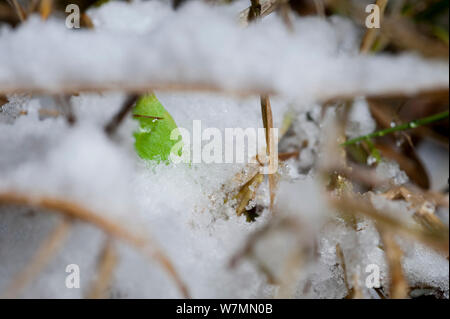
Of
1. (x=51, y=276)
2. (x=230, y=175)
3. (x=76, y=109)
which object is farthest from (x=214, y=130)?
(x=51, y=276)

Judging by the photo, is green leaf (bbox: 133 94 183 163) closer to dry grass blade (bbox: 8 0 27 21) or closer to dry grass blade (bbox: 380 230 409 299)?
dry grass blade (bbox: 8 0 27 21)

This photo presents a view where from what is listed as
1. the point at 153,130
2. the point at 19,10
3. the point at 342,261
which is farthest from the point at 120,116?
the point at 342,261

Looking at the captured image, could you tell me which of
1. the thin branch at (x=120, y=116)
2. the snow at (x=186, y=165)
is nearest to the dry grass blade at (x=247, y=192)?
the snow at (x=186, y=165)

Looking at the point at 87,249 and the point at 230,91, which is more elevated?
the point at 230,91

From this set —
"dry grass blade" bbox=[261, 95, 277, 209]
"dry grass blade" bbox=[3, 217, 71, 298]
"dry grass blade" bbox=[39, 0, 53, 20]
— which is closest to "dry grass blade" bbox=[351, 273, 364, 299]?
"dry grass blade" bbox=[261, 95, 277, 209]

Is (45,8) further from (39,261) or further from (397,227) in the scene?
(397,227)

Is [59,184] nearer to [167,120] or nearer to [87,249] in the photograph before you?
[87,249]

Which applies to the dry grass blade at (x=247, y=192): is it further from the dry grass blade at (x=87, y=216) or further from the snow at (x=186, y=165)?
the dry grass blade at (x=87, y=216)

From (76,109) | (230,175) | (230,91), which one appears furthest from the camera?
(230,175)
